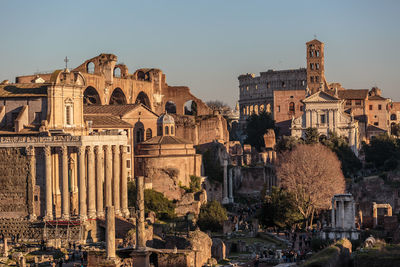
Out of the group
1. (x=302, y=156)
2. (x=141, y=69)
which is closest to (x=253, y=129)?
(x=141, y=69)

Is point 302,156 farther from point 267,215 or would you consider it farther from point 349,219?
point 349,219

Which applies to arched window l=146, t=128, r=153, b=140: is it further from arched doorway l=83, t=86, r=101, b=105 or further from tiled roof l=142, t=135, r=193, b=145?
arched doorway l=83, t=86, r=101, b=105

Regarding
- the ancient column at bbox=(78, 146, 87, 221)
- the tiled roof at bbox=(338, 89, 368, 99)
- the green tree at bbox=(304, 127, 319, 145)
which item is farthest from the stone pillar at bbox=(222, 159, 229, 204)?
the tiled roof at bbox=(338, 89, 368, 99)

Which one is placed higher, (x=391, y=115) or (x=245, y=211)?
(x=391, y=115)

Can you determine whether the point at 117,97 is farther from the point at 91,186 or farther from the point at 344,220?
the point at 344,220

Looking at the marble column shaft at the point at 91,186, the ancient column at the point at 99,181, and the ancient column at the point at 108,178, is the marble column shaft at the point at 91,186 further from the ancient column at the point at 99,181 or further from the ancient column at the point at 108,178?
the ancient column at the point at 108,178
